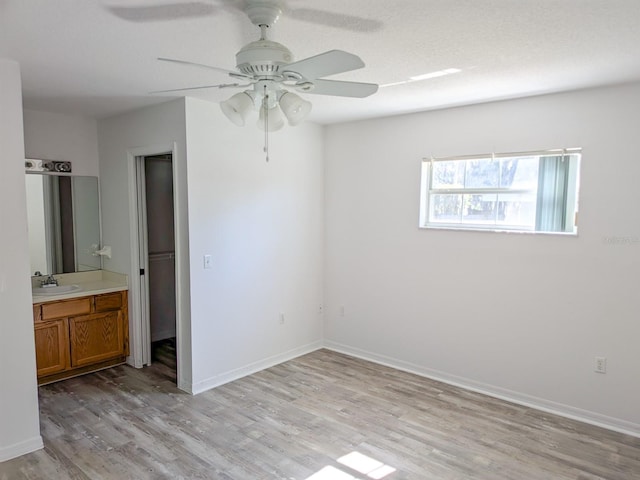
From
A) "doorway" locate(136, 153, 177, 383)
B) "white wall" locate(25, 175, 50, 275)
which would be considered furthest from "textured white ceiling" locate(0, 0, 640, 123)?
"doorway" locate(136, 153, 177, 383)

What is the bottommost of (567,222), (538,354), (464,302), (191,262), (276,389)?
(276,389)

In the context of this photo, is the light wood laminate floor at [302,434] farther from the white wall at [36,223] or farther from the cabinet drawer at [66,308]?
the white wall at [36,223]

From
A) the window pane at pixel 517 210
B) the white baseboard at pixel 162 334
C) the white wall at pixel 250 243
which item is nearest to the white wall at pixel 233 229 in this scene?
the white wall at pixel 250 243

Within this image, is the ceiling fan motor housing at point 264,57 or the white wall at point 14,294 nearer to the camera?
the ceiling fan motor housing at point 264,57

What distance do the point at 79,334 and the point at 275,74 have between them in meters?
3.30

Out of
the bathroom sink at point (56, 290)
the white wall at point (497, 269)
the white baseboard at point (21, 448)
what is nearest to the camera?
the white baseboard at point (21, 448)

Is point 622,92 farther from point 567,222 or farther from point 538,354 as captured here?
point 538,354

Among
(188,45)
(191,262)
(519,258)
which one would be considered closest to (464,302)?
(519,258)

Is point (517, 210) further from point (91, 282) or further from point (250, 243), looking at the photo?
point (91, 282)

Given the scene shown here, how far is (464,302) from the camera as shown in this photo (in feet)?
12.4

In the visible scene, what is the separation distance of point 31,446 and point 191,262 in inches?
63.3

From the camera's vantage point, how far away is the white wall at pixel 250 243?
3.60m

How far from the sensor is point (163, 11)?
72.5 inches

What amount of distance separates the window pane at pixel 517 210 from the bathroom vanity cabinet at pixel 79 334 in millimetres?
3621
